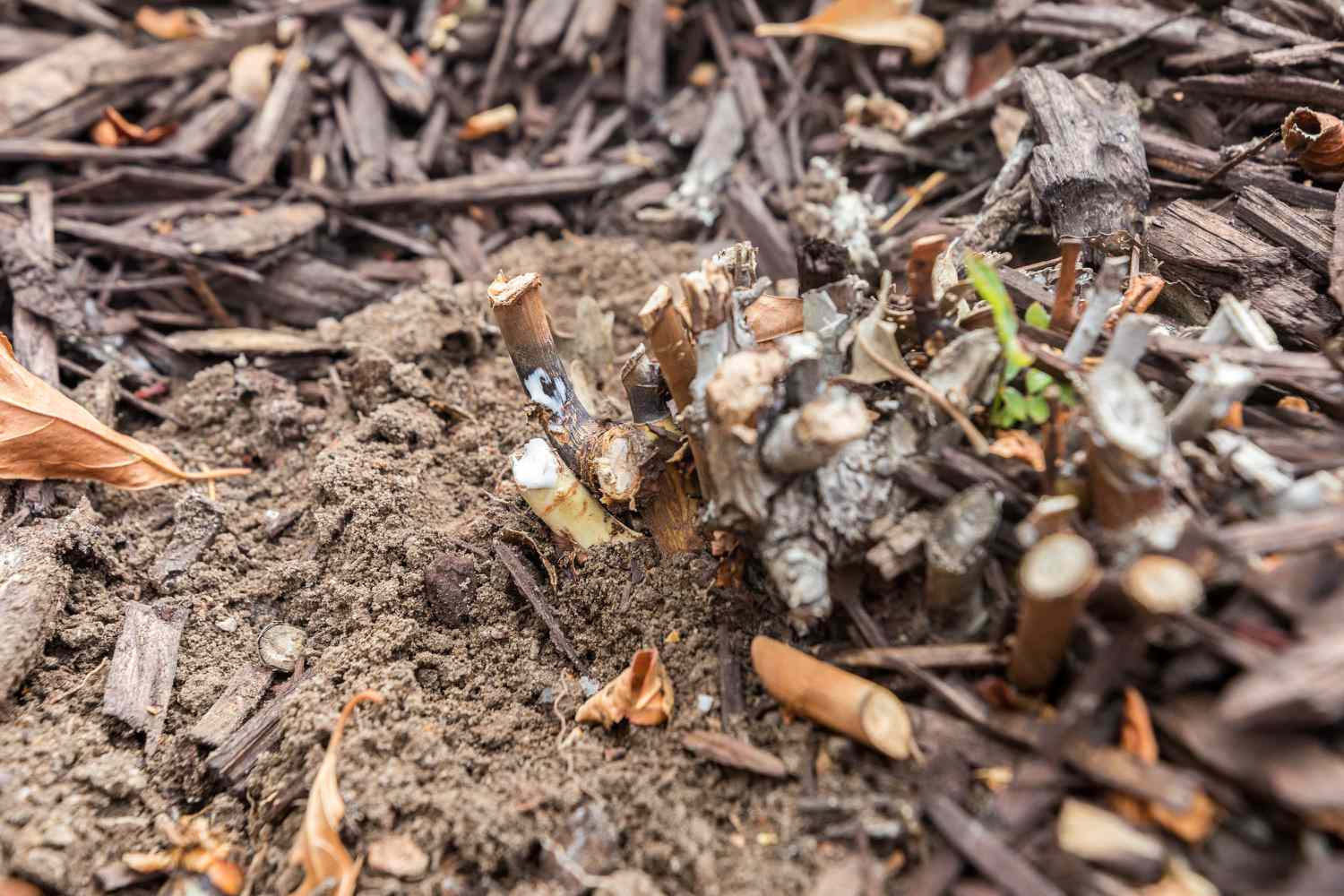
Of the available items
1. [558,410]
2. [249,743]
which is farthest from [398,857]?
[558,410]

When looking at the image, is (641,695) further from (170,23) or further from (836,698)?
(170,23)

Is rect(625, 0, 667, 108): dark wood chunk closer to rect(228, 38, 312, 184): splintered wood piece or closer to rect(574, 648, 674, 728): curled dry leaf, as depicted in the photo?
rect(228, 38, 312, 184): splintered wood piece

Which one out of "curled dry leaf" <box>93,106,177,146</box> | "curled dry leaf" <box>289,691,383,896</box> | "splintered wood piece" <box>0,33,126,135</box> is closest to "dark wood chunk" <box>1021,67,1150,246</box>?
"curled dry leaf" <box>289,691,383,896</box>

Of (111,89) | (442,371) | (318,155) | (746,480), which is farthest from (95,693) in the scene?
(111,89)

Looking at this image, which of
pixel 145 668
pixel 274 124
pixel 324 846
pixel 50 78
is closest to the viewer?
pixel 324 846

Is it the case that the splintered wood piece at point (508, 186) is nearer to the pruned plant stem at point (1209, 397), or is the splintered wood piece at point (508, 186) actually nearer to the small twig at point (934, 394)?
the small twig at point (934, 394)

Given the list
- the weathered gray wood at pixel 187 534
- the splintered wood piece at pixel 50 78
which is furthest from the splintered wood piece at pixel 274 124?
the weathered gray wood at pixel 187 534
